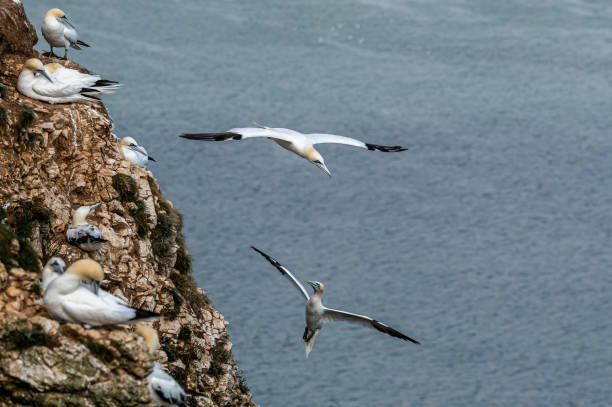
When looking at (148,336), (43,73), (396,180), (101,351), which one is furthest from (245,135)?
(396,180)

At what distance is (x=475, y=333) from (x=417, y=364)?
4464 millimetres

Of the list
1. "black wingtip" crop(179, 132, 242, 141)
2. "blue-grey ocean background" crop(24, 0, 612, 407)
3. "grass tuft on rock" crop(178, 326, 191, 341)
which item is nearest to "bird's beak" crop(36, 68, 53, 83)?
"black wingtip" crop(179, 132, 242, 141)

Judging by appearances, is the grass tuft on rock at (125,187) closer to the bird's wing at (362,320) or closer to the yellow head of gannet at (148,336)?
the bird's wing at (362,320)

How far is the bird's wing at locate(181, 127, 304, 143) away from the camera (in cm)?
1462

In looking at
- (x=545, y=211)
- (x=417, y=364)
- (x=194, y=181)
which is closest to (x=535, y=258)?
(x=545, y=211)

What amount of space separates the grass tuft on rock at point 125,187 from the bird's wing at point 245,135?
3652mm

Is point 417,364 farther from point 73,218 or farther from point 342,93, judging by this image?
point 342,93

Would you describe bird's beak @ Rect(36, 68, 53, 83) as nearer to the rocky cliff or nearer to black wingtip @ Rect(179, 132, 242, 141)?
the rocky cliff

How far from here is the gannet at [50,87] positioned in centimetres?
1747

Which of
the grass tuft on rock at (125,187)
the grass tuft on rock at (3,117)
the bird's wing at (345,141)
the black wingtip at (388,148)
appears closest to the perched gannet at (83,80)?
the grass tuft on rock at (3,117)

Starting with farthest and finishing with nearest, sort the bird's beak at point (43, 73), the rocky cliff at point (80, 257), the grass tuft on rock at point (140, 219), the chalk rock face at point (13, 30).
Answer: the grass tuft on rock at point (140, 219) → the chalk rock face at point (13, 30) → the bird's beak at point (43, 73) → the rocky cliff at point (80, 257)

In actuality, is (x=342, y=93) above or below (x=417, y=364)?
above

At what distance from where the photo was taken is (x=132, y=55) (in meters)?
66.6

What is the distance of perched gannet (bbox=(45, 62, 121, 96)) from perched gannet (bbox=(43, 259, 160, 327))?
20.6 ft
